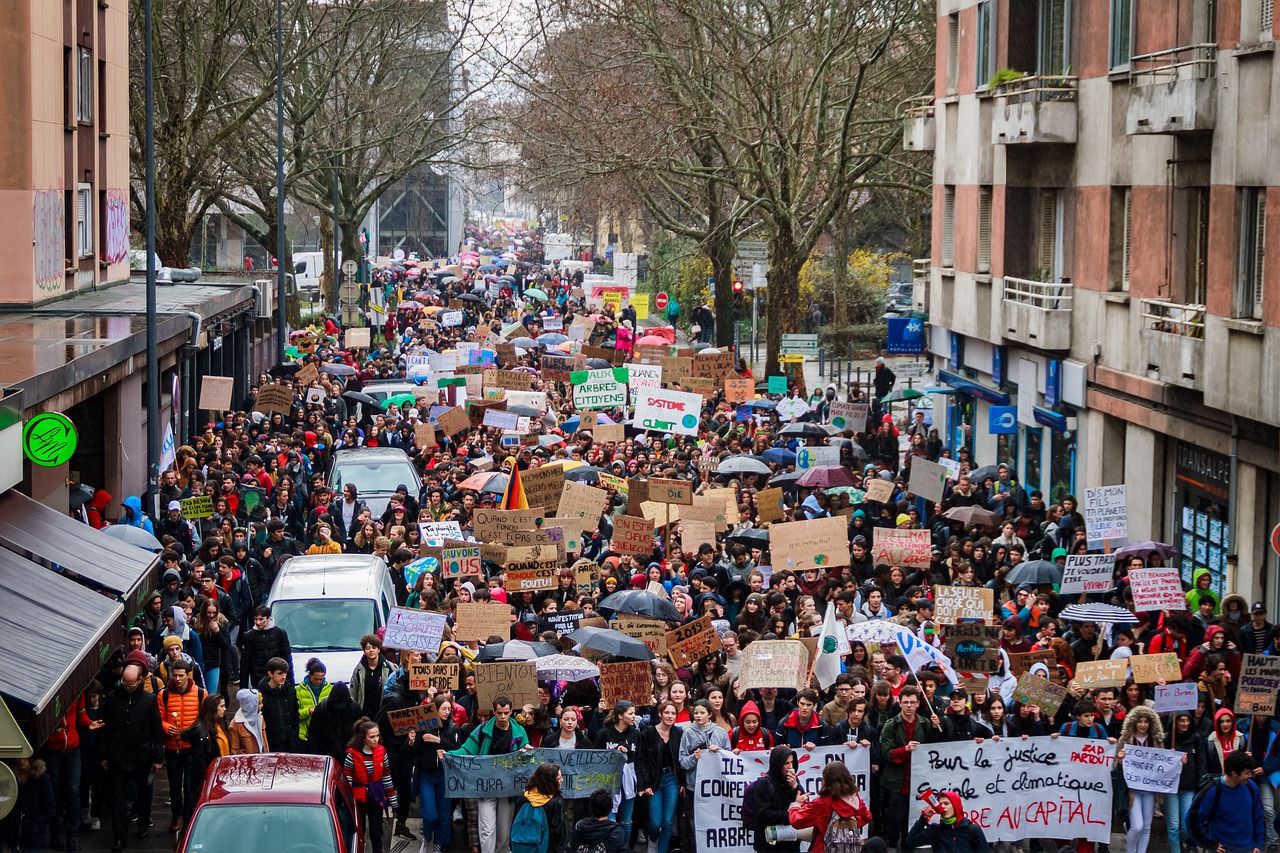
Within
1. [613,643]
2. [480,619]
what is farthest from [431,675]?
[480,619]

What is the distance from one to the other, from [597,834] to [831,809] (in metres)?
1.52

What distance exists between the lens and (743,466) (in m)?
24.4

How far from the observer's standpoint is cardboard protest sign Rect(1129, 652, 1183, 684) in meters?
13.3

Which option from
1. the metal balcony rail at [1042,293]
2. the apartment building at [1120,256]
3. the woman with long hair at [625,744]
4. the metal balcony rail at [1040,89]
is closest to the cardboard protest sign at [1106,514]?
the apartment building at [1120,256]

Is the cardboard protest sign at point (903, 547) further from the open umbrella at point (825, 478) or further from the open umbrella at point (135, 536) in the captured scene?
the open umbrella at point (135, 536)

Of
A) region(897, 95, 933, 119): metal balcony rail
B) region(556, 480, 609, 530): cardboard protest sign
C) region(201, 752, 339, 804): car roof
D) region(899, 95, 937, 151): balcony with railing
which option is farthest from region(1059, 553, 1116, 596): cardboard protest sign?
region(897, 95, 933, 119): metal balcony rail

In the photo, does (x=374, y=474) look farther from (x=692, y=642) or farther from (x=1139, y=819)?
(x=1139, y=819)

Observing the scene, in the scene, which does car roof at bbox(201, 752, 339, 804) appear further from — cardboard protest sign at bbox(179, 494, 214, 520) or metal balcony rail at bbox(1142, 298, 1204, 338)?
metal balcony rail at bbox(1142, 298, 1204, 338)

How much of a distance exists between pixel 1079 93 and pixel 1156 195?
→ 149 inches

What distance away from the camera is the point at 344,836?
10.6 metres

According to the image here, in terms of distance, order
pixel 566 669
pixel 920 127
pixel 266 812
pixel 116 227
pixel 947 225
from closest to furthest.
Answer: pixel 266 812
pixel 566 669
pixel 947 225
pixel 920 127
pixel 116 227

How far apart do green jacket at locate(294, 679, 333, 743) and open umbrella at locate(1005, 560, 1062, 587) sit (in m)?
7.56

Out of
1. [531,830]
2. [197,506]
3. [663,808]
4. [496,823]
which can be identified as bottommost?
[496,823]

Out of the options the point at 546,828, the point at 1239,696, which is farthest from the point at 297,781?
the point at 1239,696
